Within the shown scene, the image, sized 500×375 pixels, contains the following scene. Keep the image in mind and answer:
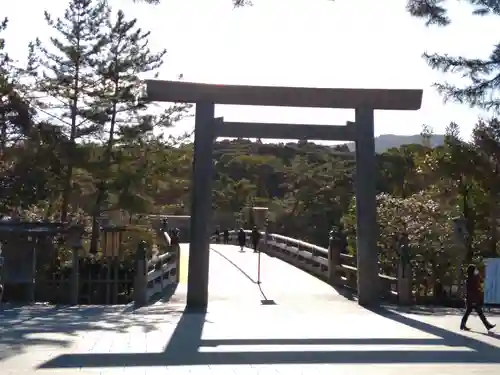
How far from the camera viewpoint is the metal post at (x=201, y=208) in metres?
16.3

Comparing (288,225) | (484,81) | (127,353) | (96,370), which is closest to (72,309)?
(127,353)

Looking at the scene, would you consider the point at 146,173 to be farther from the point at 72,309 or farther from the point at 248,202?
the point at 248,202

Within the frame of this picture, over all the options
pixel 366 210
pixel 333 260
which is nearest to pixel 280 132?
pixel 366 210

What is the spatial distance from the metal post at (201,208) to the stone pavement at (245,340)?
1.79ft

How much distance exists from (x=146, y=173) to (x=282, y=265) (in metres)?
7.11

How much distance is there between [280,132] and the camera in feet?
55.0

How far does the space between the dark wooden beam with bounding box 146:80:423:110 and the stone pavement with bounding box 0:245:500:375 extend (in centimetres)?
505

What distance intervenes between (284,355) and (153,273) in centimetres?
978

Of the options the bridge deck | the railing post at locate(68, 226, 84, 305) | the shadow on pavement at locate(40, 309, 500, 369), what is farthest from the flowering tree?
the railing post at locate(68, 226, 84, 305)

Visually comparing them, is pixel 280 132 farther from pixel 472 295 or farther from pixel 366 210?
pixel 472 295

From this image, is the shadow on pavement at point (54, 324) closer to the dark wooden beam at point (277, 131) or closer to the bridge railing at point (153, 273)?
the bridge railing at point (153, 273)

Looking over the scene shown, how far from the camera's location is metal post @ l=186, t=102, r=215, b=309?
643 inches

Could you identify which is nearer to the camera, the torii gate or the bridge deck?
the torii gate

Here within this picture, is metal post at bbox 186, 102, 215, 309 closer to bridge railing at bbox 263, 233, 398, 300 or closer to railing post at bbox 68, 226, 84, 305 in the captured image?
railing post at bbox 68, 226, 84, 305
